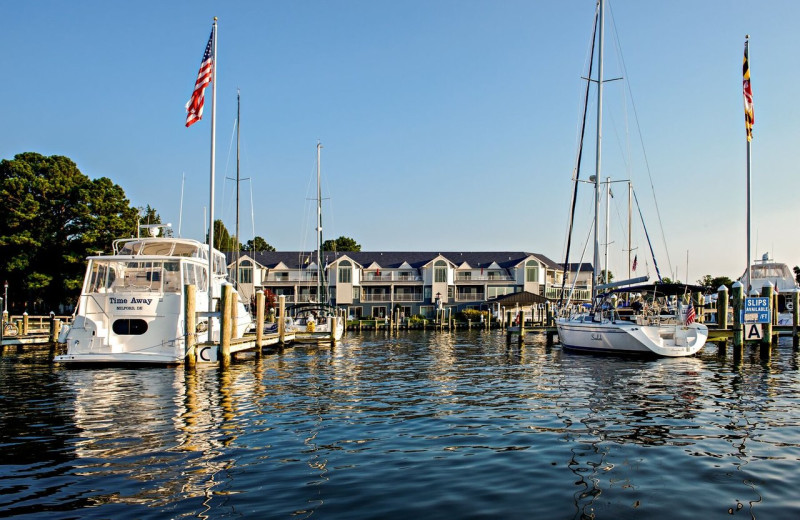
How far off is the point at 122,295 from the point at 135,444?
14260 millimetres

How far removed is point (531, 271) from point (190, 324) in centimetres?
6349

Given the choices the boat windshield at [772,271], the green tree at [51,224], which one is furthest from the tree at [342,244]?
the boat windshield at [772,271]

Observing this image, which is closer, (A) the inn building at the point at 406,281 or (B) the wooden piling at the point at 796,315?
(B) the wooden piling at the point at 796,315

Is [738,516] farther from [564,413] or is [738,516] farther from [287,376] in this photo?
[287,376]

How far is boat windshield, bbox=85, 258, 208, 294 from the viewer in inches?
991

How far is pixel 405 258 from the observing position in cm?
8550

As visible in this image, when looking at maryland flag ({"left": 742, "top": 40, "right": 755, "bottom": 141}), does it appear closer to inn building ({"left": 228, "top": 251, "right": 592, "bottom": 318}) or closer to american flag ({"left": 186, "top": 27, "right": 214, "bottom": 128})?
american flag ({"left": 186, "top": 27, "right": 214, "bottom": 128})

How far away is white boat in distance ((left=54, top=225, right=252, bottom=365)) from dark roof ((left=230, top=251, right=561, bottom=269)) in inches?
2199

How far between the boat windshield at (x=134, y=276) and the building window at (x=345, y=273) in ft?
179

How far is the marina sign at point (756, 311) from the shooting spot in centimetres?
2692

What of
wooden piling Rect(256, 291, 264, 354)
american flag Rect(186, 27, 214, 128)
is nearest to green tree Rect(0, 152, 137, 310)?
wooden piling Rect(256, 291, 264, 354)

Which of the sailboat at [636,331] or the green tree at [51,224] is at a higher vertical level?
the green tree at [51,224]

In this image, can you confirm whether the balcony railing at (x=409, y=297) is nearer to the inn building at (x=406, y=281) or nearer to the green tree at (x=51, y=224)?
the inn building at (x=406, y=281)

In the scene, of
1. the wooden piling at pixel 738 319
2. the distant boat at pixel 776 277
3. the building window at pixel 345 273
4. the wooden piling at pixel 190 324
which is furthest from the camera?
the building window at pixel 345 273
